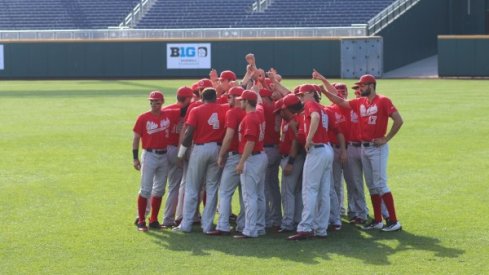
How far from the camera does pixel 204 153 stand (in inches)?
458

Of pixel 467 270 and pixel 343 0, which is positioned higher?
pixel 343 0

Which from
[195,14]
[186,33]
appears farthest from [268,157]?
[195,14]

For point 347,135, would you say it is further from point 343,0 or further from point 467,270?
point 343,0

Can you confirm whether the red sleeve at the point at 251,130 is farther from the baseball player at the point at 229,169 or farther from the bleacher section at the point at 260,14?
the bleacher section at the point at 260,14

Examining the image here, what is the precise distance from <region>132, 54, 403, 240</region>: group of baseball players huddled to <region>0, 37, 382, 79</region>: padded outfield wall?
106 ft

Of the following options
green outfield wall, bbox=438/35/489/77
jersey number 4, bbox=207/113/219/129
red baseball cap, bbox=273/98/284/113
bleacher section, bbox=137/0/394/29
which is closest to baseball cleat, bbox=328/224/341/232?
red baseball cap, bbox=273/98/284/113

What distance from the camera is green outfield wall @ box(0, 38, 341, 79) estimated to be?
147 feet

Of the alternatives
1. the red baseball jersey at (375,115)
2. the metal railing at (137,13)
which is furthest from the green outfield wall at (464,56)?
the red baseball jersey at (375,115)

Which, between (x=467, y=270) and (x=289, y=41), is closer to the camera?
(x=467, y=270)

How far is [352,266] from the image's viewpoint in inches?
392

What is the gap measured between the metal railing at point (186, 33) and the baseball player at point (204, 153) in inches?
1312

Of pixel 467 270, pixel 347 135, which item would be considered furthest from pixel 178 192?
pixel 467 270

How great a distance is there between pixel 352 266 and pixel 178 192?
319 cm

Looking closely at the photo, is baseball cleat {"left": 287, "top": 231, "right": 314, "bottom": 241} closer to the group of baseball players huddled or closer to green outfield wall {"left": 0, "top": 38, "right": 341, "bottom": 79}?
the group of baseball players huddled
